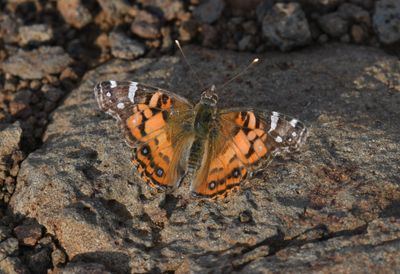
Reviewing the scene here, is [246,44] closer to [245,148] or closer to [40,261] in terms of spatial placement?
[245,148]

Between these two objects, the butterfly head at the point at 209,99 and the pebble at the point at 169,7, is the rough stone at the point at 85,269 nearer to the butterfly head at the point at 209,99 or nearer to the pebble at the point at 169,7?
the butterfly head at the point at 209,99

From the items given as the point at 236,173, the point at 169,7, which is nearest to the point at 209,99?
the point at 236,173

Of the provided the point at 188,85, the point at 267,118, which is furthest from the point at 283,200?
the point at 188,85

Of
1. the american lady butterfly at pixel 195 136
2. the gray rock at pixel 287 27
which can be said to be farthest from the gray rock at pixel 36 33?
the gray rock at pixel 287 27

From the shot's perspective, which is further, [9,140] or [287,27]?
[287,27]

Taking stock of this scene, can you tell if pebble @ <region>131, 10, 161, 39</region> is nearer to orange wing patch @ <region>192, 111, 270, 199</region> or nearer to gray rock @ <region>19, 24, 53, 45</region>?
gray rock @ <region>19, 24, 53, 45</region>
